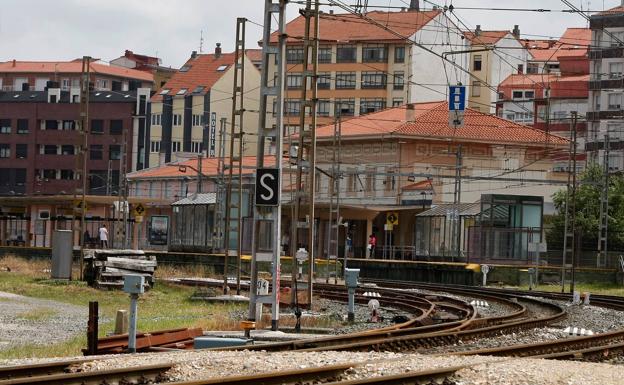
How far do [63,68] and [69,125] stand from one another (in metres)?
28.4

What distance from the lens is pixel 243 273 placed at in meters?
52.6

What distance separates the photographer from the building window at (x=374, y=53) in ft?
431

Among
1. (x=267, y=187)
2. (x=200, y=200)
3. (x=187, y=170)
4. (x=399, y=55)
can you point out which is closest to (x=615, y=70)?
(x=399, y=55)

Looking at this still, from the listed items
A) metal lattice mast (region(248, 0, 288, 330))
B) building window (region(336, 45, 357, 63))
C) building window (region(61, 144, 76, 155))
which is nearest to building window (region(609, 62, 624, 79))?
building window (region(336, 45, 357, 63))

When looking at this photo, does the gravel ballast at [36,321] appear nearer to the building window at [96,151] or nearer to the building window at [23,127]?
the building window at [96,151]

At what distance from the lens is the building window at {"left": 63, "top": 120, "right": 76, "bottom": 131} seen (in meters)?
147

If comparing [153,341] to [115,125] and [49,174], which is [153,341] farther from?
[49,174]

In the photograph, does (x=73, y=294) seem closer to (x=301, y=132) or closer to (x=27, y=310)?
(x=27, y=310)

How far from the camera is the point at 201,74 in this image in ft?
472

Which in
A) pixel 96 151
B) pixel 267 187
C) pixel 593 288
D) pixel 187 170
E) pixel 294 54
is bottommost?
pixel 593 288

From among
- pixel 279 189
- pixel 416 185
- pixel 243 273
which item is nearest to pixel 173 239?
pixel 243 273

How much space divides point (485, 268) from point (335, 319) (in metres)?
25.7

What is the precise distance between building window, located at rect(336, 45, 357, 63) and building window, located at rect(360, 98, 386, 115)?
3920 millimetres

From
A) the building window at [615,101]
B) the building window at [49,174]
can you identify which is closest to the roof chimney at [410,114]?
the building window at [615,101]
